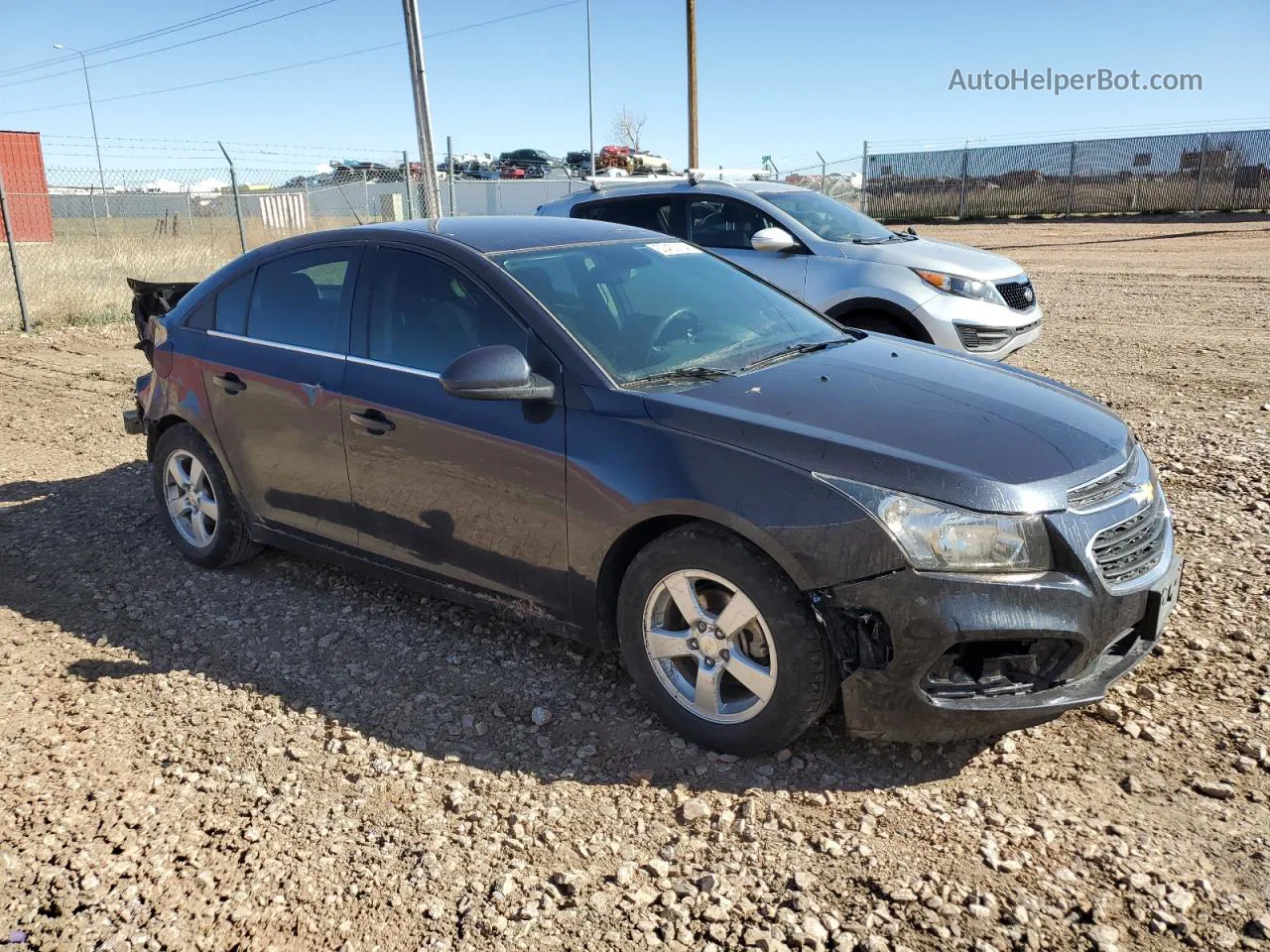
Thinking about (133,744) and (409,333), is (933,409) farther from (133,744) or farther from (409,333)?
(133,744)

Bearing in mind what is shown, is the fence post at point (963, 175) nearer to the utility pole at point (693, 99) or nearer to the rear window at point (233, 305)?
the utility pole at point (693, 99)

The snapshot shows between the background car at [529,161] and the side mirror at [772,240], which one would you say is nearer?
the side mirror at [772,240]

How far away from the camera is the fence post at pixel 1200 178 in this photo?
28.0m

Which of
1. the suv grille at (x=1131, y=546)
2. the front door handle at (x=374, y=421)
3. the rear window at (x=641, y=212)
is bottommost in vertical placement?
the suv grille at (x=1131, y=546)

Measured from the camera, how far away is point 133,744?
3438 millimetres

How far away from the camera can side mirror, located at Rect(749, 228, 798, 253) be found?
797 cm

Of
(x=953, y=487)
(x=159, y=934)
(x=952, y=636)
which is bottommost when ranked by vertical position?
(x=159, y=934)

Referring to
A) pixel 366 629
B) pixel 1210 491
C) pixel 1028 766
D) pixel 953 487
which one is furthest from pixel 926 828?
pixel 1210 491

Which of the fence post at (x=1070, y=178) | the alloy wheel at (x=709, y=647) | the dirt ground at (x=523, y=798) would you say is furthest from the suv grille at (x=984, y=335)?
the fence post at (x=1070, y=178)

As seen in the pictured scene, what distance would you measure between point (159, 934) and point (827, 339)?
3147mm

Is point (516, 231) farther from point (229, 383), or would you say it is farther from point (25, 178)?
point (25, 178)

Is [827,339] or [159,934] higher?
[827,339]

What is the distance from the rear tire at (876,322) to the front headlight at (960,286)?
398 millimetres

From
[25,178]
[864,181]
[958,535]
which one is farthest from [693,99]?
[958,535]
